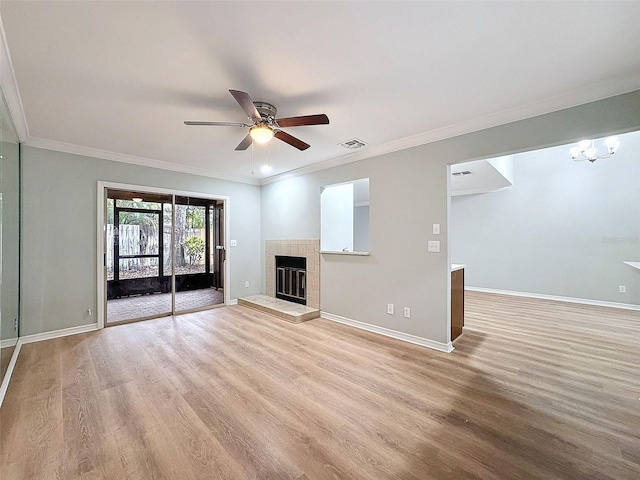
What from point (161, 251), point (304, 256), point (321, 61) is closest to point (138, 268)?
point (161, 251)

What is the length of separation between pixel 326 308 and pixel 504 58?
3804 mm

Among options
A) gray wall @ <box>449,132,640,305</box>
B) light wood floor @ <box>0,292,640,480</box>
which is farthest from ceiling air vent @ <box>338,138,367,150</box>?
light wood floor @ <box>0,292,640,480</box>

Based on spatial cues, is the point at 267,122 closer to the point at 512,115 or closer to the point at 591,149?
the point at 512,115

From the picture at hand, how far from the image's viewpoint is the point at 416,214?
350 cm

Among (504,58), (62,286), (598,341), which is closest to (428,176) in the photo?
(504,58)

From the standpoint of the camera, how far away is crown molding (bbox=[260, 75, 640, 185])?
228 centimetres

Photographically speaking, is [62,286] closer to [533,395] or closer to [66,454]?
[66,454]

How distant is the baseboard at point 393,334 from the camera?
324 centimetres

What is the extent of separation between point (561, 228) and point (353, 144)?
5.10m

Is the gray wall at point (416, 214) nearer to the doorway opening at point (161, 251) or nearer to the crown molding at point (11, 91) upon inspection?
the doorway opening at point (161, 251)

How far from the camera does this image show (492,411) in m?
2.09

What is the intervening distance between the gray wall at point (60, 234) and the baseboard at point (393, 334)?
3.60m

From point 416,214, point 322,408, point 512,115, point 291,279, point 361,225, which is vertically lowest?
point 322,408

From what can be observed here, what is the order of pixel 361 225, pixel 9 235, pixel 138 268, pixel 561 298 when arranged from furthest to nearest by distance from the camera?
pixel 361 225
pixel 138 268
pixel 561 298
pixel 9 235
